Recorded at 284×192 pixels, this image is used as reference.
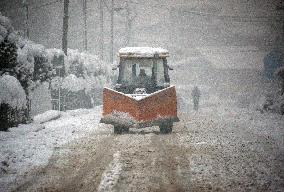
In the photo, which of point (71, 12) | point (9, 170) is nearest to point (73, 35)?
point (71, 12)

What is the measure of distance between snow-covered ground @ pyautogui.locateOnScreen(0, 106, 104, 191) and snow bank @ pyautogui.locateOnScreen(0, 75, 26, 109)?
88 centimetres

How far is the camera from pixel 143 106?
13.5 meters

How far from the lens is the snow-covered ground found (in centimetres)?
916

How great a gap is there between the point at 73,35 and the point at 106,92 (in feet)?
228

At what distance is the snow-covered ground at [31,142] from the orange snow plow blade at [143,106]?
1.50 metres

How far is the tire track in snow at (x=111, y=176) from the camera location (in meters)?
7.52

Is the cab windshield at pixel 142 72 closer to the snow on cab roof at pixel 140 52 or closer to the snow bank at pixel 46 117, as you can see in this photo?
the snow on cab roof at pixel 140 52

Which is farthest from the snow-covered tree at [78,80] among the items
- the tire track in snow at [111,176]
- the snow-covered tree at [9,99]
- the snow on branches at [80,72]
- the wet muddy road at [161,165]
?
the tire track in snow at [111,176]

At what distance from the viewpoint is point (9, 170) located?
9.10m

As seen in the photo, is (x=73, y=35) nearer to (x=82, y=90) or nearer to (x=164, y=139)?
(x=82, y=90)

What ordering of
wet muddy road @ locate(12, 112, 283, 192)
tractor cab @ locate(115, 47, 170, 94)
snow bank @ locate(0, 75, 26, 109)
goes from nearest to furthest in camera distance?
wet muddy road @ locate(12, 112, 283, 192) < snow bank @ locate(0, 75, 26, 109) < tractor cab @ locate(115, 47, 170, 94)

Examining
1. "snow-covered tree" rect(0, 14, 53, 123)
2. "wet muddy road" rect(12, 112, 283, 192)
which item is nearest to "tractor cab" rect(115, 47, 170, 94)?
"wet muddy road" rect(12, 112, 283, 192)

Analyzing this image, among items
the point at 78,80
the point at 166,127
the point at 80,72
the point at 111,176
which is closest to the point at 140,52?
the point at 166,127

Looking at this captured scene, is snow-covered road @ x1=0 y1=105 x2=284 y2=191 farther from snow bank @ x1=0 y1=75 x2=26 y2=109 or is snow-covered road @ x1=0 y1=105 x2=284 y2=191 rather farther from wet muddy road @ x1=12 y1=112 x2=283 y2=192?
snow bank @ x1=0 y1=75 x2=26 y2=109
